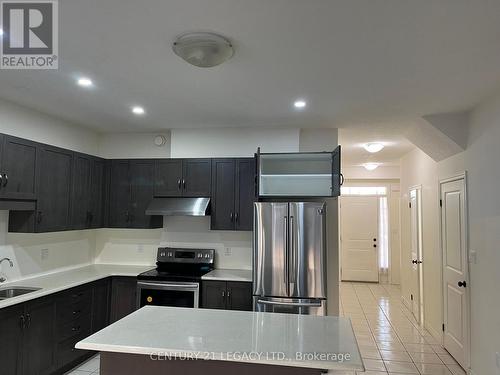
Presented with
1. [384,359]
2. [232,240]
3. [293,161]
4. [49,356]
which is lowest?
[384,359]

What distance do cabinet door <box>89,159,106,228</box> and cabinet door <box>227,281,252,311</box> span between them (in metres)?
1.92

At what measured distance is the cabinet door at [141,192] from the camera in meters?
4.29

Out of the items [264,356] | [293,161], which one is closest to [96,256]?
[293,161]

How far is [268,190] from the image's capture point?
409cm

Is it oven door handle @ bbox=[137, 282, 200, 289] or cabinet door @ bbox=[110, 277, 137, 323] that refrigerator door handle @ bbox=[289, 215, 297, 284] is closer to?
oven door handle @ bbox=[137, 282, 200, 289]

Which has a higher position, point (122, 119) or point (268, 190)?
point (122, 119)

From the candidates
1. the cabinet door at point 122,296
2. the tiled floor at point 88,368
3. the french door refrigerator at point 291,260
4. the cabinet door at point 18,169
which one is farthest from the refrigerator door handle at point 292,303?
the cabinet door at point 18,169

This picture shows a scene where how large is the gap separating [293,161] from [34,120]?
9.83ft

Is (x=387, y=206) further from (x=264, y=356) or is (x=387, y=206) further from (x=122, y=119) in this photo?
(x=264, y=356)

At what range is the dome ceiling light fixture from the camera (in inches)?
79.4

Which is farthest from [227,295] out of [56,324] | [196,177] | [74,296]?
[56,324]

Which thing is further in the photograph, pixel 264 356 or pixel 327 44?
pixel 327 44

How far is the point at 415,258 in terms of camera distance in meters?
5.34

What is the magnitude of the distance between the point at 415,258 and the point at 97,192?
4900mm
